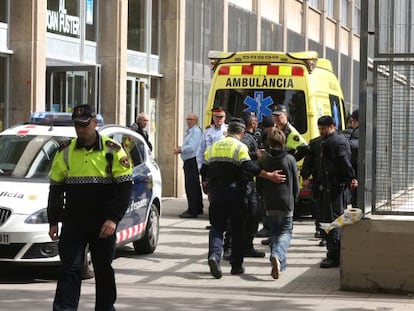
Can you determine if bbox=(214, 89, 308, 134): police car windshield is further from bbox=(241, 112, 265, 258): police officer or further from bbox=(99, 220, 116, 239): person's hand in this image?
bbox=(99, 220, 116, 239): person's hand

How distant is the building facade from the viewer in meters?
16.3

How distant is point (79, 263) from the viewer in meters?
7.16

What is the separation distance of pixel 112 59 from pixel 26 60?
10.5ft

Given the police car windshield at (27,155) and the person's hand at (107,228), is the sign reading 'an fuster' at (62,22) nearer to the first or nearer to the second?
the police car windshield at (27,155)

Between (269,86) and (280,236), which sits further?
(269,86)

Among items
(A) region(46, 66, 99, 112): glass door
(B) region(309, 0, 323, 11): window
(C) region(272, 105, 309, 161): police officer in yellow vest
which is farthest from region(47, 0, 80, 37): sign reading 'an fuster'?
(B) region(309, 0, 323, 11): window

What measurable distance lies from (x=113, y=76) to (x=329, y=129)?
8.54m

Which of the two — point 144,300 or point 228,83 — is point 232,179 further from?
point 228,83

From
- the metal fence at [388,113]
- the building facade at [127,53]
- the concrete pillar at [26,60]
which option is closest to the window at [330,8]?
the building facade at [127,53]

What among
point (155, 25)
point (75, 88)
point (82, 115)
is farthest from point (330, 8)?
point (82, 115)

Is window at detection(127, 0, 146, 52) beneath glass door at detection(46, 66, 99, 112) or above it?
above

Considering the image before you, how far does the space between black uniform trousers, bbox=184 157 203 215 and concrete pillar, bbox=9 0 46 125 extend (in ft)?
9.56

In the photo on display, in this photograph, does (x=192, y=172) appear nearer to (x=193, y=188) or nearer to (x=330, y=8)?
(x=193, y=188)

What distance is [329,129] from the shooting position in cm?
1139
